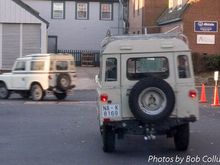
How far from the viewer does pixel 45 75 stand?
2655 centimetres

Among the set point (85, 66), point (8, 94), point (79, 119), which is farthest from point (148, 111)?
point (85, 66)

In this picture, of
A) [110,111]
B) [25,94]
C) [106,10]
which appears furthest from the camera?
[106,10]

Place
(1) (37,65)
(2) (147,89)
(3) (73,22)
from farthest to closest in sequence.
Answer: (3) (73,22) → (1) (37,65) → (2) (147,89)

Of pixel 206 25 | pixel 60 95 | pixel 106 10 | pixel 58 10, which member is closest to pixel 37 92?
pixel 60 95

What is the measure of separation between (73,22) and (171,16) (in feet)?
60.4

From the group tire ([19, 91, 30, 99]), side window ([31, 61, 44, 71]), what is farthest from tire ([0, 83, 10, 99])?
side window ([31, 61, 44, 71])

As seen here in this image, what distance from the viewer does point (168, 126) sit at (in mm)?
11594

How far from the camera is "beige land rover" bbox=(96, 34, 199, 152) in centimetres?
1148

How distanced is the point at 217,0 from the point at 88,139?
26908 millimetres

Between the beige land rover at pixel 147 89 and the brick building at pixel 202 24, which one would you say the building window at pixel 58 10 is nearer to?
the brick building at pixel 202 24

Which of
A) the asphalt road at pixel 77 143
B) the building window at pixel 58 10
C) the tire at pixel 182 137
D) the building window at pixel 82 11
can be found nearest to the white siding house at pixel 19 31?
the building window at pixel 58 10

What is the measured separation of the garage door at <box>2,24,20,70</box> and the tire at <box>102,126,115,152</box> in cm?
3370

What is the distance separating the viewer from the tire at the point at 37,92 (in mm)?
26781

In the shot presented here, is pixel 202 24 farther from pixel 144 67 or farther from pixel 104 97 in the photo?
Answer: pixel 104 97
